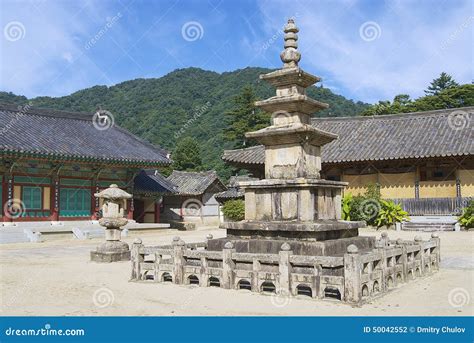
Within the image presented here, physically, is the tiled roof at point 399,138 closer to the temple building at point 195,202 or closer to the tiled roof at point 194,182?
the tiled roof at point 194,182

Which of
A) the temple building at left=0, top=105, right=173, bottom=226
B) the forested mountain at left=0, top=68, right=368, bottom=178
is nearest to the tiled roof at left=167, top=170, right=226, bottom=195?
the temple building at left=0, top=105, right=173, bottom=226

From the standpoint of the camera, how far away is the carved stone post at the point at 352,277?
8180mm

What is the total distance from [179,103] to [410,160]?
56.7m

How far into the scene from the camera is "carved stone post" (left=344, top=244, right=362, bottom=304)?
8.18 m

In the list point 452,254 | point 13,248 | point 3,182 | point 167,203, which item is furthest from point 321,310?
point 167,203

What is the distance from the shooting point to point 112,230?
15719mm

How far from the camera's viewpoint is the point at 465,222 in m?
24.4

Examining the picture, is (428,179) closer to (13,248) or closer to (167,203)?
(13,248)

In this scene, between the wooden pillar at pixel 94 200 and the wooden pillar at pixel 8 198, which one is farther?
the wooden pillar at pixel 94 200

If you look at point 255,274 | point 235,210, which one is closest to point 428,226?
point 235,210

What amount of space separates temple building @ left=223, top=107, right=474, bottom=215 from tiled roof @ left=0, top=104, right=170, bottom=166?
716 cm

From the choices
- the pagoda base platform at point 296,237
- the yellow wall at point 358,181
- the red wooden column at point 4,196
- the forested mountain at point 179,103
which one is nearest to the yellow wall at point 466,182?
the yellow wall at point 358,181

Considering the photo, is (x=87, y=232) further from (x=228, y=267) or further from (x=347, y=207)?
(x=228, y=267)

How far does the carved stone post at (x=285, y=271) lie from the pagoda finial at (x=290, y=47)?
4878 mm
